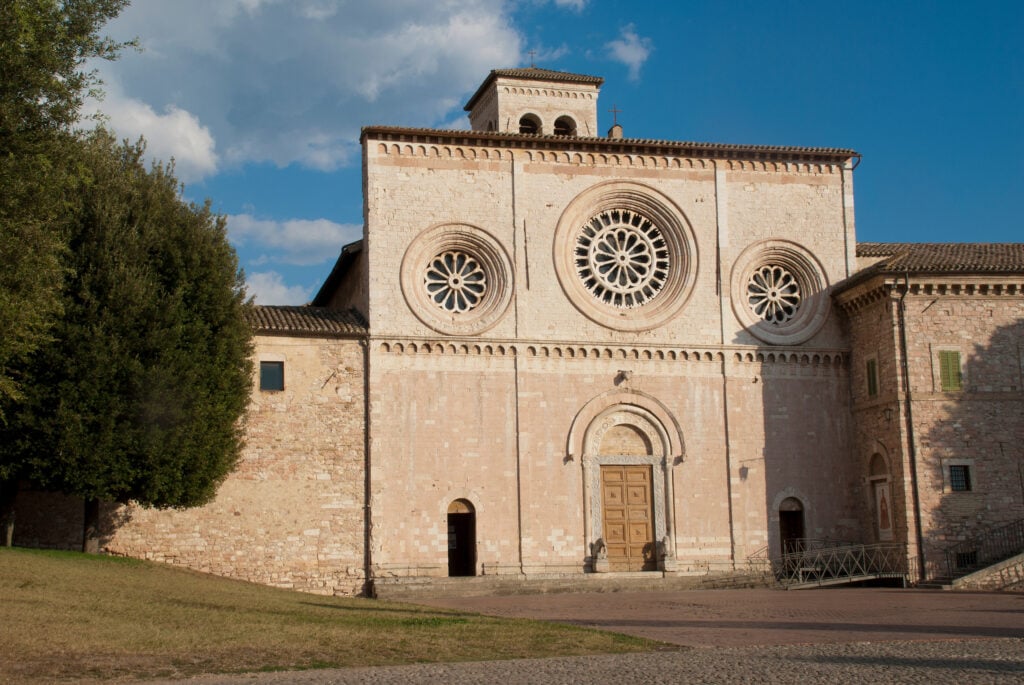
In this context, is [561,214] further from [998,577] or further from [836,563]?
[998,577]

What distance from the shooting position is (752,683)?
11.2 meters

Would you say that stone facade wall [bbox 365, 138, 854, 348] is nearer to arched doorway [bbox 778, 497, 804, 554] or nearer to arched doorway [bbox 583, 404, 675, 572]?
arched doorway [bbox 583, 404, 675, 572]

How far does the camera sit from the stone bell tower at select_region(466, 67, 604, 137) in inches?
1476

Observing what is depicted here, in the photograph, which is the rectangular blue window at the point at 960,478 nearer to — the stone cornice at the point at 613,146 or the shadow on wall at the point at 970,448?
the shadow on wall at the point at 970,448

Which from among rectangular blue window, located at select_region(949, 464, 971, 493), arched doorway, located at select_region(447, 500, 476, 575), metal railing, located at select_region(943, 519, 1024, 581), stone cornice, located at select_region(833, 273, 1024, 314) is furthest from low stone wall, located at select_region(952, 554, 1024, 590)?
arched doorway, located at select_region(447, 500, 476, 575)

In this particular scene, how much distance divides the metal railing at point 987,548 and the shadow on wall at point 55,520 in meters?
19.8

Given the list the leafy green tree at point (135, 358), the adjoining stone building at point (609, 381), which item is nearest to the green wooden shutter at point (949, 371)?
the adjoining stone building at point (609, 381)

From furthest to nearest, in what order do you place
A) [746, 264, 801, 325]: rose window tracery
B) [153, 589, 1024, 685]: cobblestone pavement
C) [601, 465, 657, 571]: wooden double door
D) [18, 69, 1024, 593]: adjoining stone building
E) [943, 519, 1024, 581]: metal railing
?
[746, 264, 801, 325]: rose window tracery
[601, 465, 657, 571]: wooden double door
[943, 519, 1024, 581]: metal railing
[18, 69, 1024, 593]: adjoining stone building
[153, 589, 1024, 685]: cobblestone pavement

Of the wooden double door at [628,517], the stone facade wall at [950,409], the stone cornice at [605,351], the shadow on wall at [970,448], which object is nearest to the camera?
the shadow on wall at [970,448]

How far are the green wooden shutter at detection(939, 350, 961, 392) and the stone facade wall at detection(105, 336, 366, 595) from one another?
14.7 meters

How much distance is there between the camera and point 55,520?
25.6 meters

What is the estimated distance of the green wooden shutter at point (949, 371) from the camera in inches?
1125

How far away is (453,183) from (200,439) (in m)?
9.65

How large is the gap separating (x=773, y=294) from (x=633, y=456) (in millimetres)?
6243
